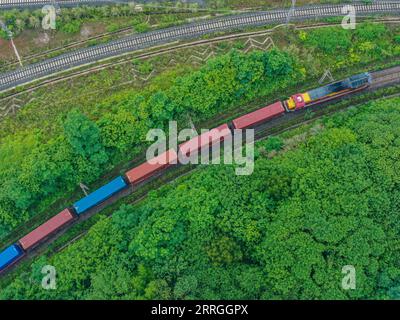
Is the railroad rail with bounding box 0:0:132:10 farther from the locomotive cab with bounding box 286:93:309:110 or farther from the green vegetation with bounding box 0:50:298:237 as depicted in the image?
the locomotive cab with bounding box 286:93:309:110

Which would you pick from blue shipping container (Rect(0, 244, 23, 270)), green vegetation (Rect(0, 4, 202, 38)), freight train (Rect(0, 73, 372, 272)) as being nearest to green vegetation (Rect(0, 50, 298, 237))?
blue shipping container (Rect(0, 244, 23, 270))

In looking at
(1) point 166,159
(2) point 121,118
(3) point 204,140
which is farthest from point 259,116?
(2) point 121,118

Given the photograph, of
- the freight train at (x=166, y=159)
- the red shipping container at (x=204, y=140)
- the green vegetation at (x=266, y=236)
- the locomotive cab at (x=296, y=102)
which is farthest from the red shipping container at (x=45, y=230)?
the locomotive cab at (x=296, y=102)

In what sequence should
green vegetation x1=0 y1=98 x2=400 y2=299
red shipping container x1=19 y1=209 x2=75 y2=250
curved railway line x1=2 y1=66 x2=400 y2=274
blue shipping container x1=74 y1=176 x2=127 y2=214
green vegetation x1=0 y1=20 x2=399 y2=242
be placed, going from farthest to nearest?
1. curved railway line x1=2 y1=66 x2=400 y2=274
2. blue shipping container x1=74 y1=176 x2=127 y2=214
3. red shipping container x1=19 y1=209 x2=75 y2=250
4. green vegetation x1=0 y1=20 x2=399 y2=242
5. green vegetation x1=0 y1=98 x2=400 y2=299

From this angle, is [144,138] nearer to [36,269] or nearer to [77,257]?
[77,257]

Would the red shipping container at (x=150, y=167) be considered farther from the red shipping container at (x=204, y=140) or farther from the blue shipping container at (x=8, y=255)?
the blue shipping container at (x=8, y=255)
